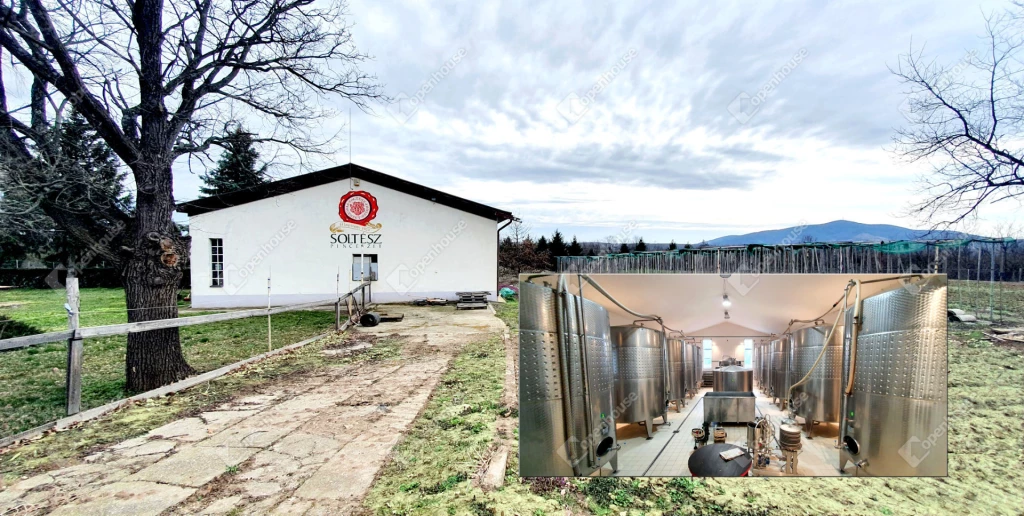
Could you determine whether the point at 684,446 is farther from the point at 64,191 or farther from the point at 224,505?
the point at 64,191

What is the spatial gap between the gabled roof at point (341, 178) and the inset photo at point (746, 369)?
15748 mm

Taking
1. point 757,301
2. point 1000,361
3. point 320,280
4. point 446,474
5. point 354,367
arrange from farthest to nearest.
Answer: point 320,280
point 354,367
point 1000,361
point 446,474
point 757,301

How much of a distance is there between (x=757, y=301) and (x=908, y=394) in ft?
2.20

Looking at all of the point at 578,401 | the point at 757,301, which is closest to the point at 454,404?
the point at 578,401

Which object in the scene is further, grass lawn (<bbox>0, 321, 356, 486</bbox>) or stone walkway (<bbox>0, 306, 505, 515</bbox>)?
grass lawn (<bbox>0, 321, 356, 486</bbox>)

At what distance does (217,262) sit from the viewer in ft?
52.9

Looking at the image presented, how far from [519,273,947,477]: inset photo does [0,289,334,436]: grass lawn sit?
5977mm

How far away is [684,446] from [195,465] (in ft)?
12.5

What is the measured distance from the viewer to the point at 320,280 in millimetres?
16406

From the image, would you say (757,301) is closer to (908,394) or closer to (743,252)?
(743,252)

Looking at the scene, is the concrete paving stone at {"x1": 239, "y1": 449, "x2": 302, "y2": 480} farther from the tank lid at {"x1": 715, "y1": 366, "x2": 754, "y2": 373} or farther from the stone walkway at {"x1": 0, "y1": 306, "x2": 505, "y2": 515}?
the tank lid at {"x1": 715, "y1": 366, "x2": 754, "y2": 373}

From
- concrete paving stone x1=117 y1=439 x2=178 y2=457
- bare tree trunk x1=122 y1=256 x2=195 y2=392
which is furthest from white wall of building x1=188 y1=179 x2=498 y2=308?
concrete paving stone x1=117 y1=439 x2=178 y2=457

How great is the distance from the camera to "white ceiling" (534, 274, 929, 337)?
1.52 m

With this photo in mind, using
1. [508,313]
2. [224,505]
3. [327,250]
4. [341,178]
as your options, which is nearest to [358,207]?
[341,178]
